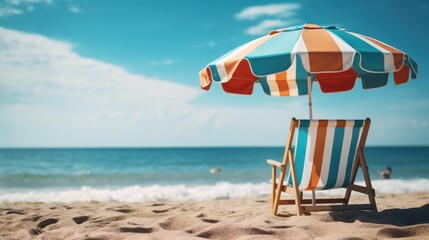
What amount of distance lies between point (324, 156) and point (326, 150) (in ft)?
0.21

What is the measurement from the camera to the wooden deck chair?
3.73m

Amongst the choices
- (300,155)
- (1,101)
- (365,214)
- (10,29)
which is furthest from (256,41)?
(1,101)

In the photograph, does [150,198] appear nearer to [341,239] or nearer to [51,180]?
[341,239]

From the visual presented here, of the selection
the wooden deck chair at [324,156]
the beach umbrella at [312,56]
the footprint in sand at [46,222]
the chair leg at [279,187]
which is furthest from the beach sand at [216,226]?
the beach umbrella at [312,56]

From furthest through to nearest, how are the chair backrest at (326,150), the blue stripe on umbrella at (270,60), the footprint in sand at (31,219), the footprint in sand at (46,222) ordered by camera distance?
the footprint in sand at (31,219) < the footprint in sand at (46,222) < the chair backrest at (326,150) < the blue stripe on umbrella at (270,60)

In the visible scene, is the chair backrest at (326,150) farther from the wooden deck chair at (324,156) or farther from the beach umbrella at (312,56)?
the beach umbrella at (312,56)

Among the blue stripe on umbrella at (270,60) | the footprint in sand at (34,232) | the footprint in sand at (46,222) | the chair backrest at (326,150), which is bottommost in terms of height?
the footprint in sand at (46,222)

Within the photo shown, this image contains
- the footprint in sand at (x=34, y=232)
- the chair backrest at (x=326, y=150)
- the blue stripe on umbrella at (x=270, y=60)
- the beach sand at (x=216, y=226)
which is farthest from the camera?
the chair backrest at (x=326, y=150)

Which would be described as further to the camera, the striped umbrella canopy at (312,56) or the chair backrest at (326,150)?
the chair backrest at (326,150)

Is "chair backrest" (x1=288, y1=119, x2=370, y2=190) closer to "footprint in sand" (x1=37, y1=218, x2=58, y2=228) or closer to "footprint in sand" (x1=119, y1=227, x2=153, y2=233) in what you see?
"footprint in sand" (x1=119, y1=227, x2=153, y2=233)

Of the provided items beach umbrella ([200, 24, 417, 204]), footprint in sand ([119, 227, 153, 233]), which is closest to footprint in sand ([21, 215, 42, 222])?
footprint in sand ([119, 227, 153, 233])

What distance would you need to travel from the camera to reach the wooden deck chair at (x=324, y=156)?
3732 mm

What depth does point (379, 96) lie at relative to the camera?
24234 millimetres

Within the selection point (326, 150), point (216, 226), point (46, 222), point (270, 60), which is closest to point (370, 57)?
point (270, 60)
